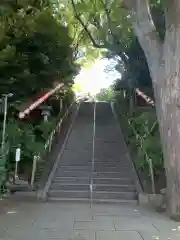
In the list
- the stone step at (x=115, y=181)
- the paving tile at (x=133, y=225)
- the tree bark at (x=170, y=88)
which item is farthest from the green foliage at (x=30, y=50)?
the paving tile at (x=133, y=225)

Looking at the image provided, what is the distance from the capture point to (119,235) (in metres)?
7.23

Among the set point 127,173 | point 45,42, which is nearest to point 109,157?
point 127,173

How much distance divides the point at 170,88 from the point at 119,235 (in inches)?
149

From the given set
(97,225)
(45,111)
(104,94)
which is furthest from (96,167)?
(104,94)

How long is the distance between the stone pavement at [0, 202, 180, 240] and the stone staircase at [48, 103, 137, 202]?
110cm

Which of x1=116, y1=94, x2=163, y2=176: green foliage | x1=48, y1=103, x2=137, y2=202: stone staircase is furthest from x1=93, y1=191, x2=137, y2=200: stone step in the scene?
x1=116, y1=94, x2=163, y2=176: green foliage

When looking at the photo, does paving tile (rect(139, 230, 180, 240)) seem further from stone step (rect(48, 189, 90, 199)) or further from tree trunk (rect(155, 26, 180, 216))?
stone step (rect(48, 189, 90, 199))

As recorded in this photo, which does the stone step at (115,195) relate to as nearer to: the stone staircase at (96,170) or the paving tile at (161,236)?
the stone staircase at (96,170)

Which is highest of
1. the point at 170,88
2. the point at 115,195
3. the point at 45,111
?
the point at 45,111

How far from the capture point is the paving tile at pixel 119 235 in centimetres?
699

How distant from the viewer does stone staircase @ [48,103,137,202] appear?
11859mm

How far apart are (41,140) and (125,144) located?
3810 mm

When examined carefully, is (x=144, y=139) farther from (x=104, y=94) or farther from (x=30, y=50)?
(x=104, y=94)

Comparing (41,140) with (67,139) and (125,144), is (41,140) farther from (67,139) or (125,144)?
(125,144)
